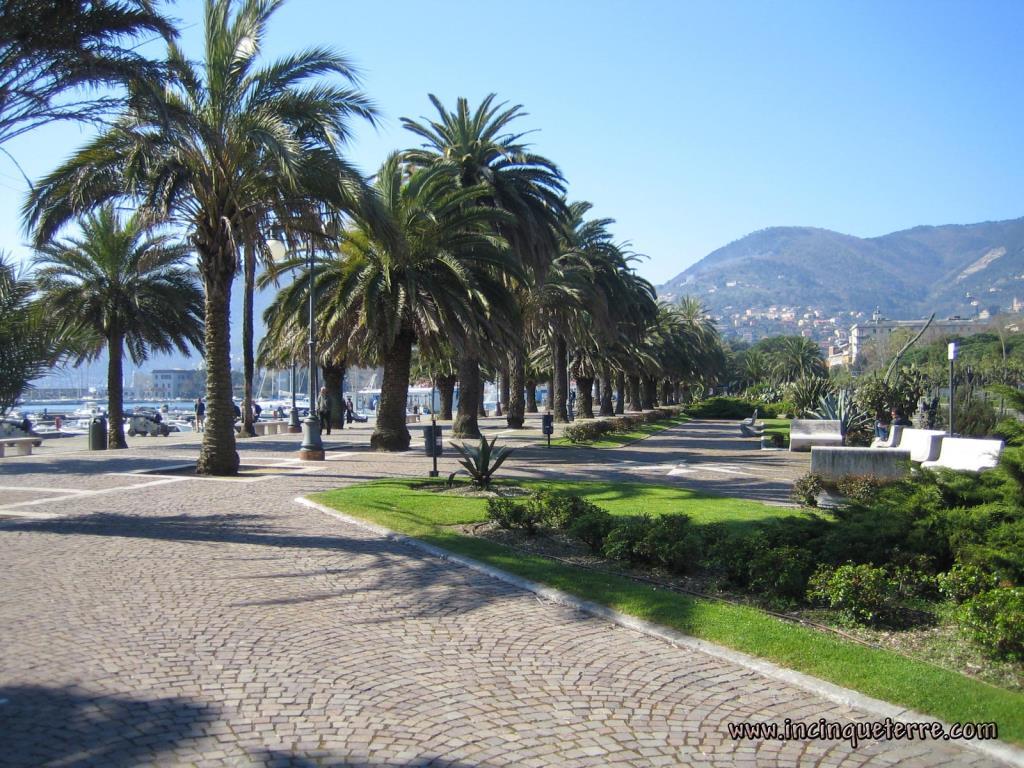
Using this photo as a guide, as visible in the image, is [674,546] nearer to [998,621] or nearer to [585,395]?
[998,621]

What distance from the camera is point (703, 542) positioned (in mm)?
8266

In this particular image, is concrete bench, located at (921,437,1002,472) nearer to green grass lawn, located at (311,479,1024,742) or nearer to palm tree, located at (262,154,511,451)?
green grass lawn, located at (311,479,1024,742)

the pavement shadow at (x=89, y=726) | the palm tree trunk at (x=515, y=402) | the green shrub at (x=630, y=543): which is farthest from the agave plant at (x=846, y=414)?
the pavement shadow at (x=89, y=726)

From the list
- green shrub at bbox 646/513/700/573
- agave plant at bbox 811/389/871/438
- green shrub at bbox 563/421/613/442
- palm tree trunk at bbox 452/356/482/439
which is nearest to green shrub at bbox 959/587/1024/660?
green shrub at bbox 646/513/700/573

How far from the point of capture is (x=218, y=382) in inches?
672

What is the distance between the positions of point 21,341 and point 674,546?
21.4 metres

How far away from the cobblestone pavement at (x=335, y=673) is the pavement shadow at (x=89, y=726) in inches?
0.5

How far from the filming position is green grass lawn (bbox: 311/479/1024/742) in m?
4.92

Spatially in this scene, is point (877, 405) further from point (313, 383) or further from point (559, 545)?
point (559, 545)

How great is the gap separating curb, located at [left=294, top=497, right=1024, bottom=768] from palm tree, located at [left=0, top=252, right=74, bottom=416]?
704 inches

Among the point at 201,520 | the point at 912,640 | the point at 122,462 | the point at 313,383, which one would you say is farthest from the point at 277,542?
the point at 313,383

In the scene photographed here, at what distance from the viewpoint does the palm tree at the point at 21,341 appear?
22.4 m

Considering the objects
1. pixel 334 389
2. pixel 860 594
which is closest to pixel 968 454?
pixel 860 594

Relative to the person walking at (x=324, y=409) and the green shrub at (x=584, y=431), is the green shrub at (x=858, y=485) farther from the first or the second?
the person walking at (x=324, y=409)
